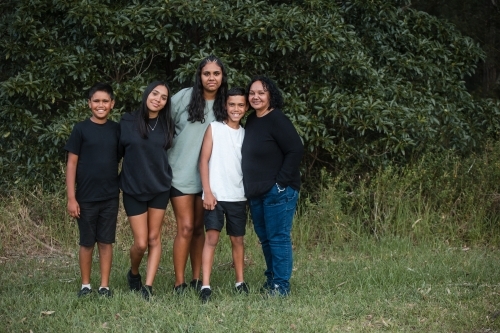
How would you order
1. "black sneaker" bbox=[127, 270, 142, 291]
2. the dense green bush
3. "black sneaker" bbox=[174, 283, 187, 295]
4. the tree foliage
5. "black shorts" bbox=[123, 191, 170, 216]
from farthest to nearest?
the tree foliage
the dense green bush
"black sneaker" bbox=[127, 270, 142, 291]
"black sneaker" bbox=[174, 283, 187, 295]
"black shorts" bbox=[123, 191, 170, 216]

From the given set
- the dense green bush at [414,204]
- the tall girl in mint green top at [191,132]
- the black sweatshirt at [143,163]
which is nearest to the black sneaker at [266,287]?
the tall girl in mint green top at [191,132]

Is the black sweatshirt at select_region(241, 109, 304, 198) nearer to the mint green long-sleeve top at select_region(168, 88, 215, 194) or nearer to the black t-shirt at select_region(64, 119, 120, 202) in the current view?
the mint green long-sleeve top at select_region(168, 88, 215, 194)

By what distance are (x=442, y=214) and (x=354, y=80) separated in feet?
7.11

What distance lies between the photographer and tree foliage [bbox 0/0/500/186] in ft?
30.3

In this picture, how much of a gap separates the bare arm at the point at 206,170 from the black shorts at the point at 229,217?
0.08m

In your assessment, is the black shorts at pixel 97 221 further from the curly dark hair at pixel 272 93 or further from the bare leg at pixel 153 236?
the curly dark hair at pixel 272 93

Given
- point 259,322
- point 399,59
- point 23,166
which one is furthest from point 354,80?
point 259,322

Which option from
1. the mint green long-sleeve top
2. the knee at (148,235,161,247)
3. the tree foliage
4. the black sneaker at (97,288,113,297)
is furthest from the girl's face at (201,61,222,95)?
the tree foliage

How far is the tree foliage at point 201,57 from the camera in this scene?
9.25 metres

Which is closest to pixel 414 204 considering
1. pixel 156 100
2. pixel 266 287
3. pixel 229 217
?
pixel 266 287

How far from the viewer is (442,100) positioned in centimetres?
1057

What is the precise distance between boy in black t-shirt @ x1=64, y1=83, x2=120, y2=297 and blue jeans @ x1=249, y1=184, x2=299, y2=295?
120 centimetres

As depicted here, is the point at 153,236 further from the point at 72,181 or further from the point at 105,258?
the point at 72,181

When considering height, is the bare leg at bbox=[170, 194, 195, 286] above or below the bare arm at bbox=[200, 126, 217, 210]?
below
